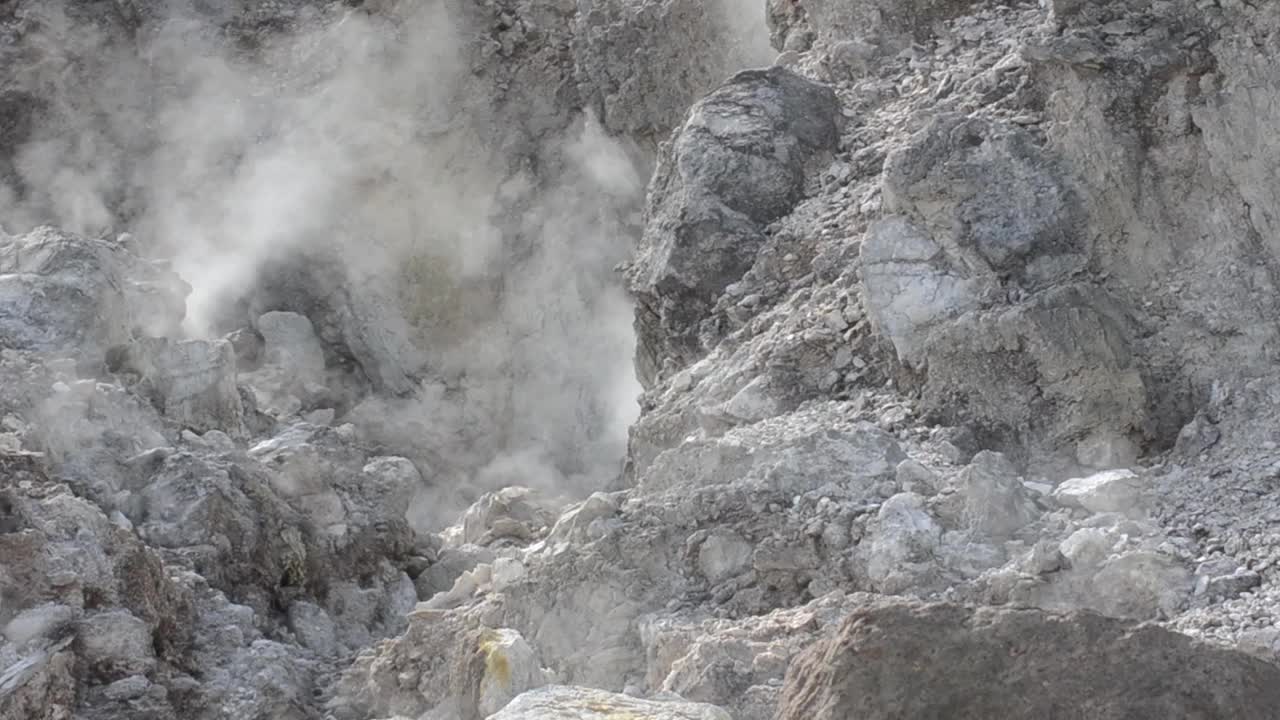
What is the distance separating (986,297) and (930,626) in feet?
20.1

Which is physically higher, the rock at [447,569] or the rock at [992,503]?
the rock at [447,569]

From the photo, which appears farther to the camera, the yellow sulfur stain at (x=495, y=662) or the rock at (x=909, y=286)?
the rock at (x=909, y=286)

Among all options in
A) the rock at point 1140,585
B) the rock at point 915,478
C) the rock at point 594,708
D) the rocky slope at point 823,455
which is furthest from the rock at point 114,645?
the rock at point 1140,585

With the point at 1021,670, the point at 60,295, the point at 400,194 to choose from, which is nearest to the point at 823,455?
the point at 1021,670

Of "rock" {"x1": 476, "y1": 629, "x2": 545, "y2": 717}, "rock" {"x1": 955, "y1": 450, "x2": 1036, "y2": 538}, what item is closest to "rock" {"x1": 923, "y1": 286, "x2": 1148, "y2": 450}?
"rock" {"x1": 955, "y1": 450, "x2": 1036, "y2": 538}

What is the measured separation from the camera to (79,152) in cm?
2617

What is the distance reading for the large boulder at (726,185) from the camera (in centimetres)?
1518

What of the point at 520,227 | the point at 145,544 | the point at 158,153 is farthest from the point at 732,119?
the point at 158,153

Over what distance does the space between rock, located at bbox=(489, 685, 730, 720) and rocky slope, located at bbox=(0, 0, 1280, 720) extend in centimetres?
3

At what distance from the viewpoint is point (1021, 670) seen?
6270 mm

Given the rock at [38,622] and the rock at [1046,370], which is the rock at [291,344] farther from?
the rock at [1046,370]

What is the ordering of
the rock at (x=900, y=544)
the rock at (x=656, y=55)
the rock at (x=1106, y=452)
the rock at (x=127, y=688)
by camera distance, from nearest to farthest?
1. the rock at (x=900, y=544)
2. the rock at (x=1106, y=452)
3. the rock at (x=127, y=688)
4. the rock at (x=656, y=55)

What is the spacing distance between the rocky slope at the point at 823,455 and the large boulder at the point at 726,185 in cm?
3

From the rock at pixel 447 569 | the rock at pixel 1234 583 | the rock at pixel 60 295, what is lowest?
the rock at pixel 1234 583
